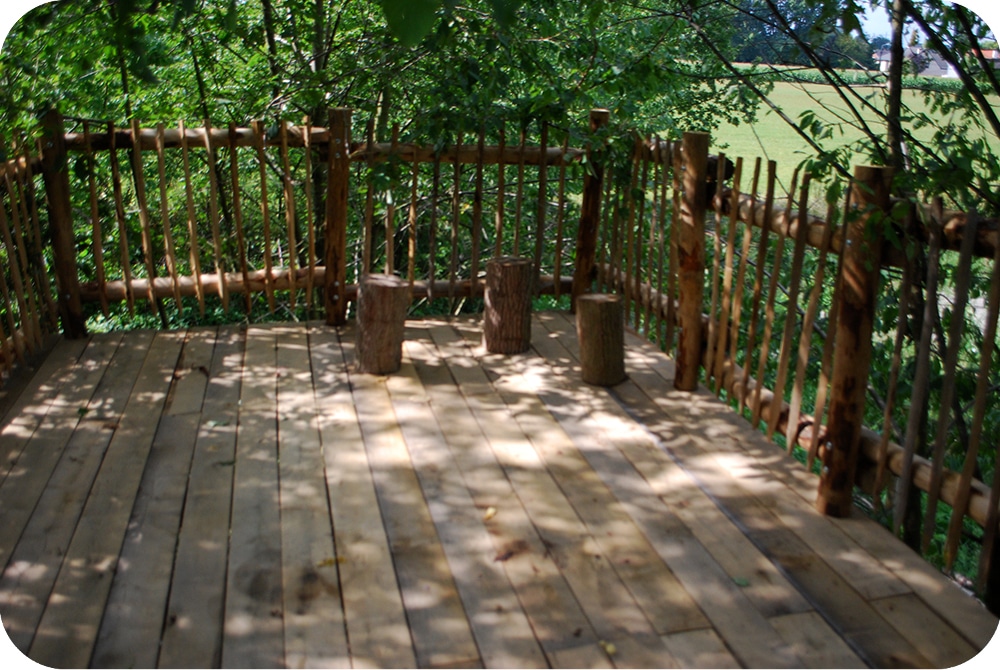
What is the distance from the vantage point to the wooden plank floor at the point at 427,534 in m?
2.58

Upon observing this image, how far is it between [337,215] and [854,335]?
3.13 metres

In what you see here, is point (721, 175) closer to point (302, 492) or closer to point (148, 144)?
point (302, 492)

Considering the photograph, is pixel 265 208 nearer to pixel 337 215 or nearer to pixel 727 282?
pixel 337 215

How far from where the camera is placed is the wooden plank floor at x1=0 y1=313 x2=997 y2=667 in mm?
2578

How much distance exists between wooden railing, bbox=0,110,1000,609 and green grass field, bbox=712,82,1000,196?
2.40 feet

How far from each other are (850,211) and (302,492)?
224 cm

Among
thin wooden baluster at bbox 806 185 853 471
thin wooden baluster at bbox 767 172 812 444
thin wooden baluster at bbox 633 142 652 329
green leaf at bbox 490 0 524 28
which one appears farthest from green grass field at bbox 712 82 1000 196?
green leaf at bbox 490 0 524 28

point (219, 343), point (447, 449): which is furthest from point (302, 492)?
point (219, 343)

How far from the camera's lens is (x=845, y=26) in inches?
99.7

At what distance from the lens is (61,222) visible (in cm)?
500

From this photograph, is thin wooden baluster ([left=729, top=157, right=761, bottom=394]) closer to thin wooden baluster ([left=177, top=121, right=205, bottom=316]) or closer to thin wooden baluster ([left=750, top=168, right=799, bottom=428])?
thin wooden baluster ([left=750, top=168, right=799, bottom=428])

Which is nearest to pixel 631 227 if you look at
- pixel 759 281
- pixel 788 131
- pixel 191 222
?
pixel 759 281

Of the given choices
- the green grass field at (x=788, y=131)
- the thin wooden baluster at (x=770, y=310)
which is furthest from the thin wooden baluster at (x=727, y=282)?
the green grass field at (x=788, y=131)

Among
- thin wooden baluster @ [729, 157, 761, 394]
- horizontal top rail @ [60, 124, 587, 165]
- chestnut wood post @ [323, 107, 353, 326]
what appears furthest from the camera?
chestnut wood post @ [323, 107, 353, 326]
